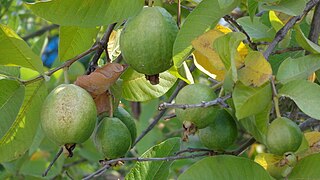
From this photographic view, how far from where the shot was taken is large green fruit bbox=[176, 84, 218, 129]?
1090 millimetres

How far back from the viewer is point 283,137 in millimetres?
1052

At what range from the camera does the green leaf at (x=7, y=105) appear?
4.01 ft

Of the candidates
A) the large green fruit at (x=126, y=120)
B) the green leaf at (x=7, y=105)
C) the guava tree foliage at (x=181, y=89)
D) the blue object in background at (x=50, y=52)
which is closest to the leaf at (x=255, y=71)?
the guava tree foliage at (x=181, y=89)

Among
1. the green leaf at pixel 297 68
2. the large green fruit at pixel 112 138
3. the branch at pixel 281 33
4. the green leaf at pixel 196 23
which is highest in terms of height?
the green leaf at pixel 196 23

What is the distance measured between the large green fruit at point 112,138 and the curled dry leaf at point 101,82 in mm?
40

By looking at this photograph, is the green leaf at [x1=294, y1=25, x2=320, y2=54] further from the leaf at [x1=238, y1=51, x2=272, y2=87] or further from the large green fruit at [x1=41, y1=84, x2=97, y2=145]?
the large green fruit at [x1=41, y1=84, x2=97, y2=145]

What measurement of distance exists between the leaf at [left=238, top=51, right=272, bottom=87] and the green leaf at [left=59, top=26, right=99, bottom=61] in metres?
0.40

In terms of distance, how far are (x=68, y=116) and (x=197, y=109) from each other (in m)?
0.22

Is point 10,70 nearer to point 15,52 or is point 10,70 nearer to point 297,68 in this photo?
point 15,52

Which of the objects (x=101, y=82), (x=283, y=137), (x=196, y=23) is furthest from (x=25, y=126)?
(x=283, y=137)

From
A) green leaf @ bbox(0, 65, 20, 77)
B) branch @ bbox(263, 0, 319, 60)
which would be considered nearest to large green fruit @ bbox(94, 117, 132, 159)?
green leaf @ bbox(0, 65, 20, 77)

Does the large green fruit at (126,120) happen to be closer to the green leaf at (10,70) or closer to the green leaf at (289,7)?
the green leaf at (10,70)

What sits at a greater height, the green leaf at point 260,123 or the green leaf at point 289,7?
the green leaf at point 289,7

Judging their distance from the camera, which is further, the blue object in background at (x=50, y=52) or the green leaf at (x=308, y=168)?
the blue object in background at (x=50, y=52)
